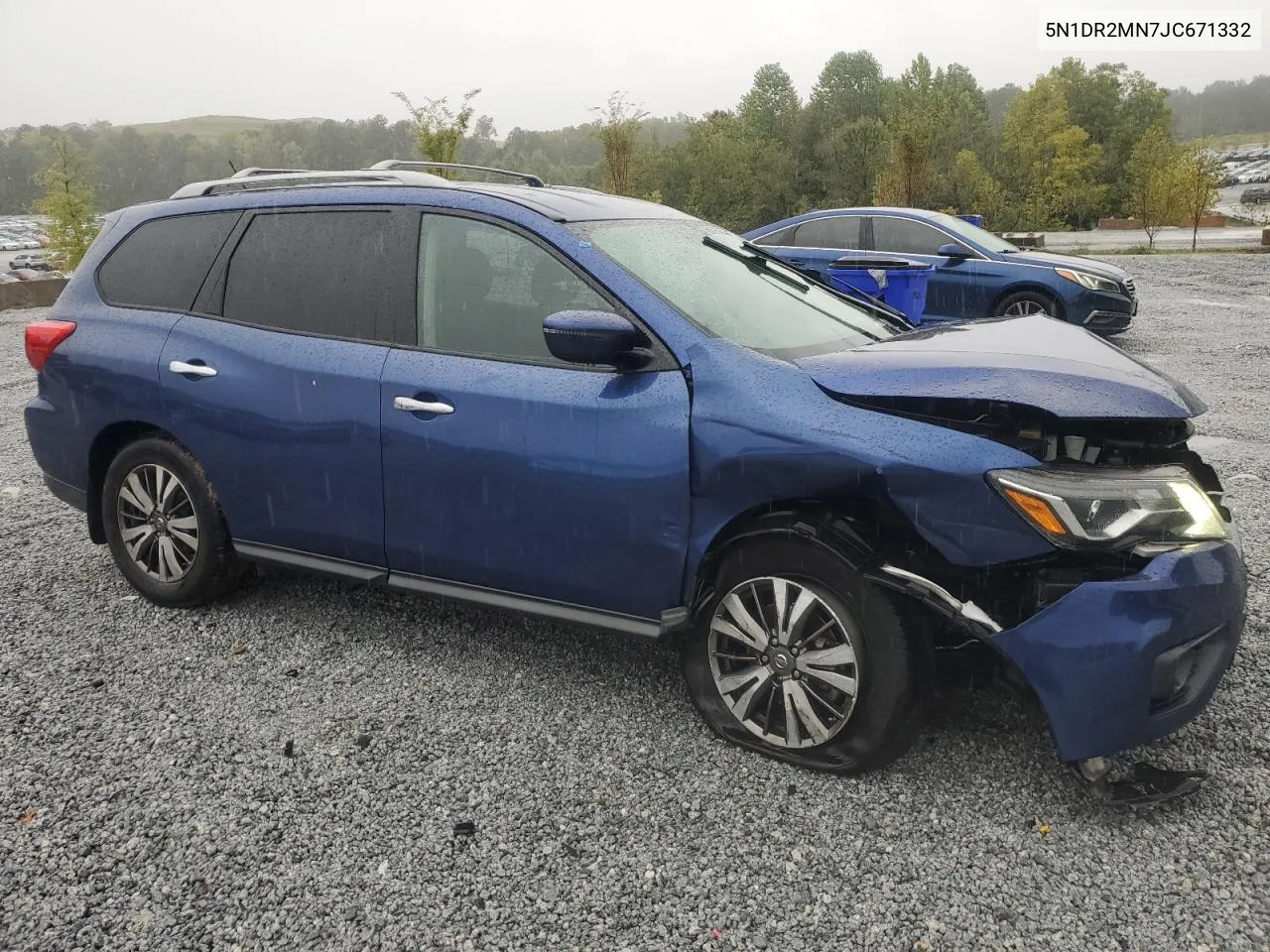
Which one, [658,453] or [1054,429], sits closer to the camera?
[1054,429]

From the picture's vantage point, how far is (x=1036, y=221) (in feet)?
144

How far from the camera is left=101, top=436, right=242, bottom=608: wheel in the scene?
154 inches

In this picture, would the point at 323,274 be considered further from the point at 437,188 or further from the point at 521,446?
the point at 521,446

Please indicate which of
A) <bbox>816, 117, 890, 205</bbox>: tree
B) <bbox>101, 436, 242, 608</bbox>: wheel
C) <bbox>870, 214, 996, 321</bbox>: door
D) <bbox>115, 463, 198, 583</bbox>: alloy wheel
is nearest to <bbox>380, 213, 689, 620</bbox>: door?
<bbox>101, 436, 242, 608</bbox>: wheel

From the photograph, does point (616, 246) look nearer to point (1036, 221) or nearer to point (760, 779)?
point (760, 779)

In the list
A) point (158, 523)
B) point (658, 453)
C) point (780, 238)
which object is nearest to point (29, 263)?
point (780, 238)

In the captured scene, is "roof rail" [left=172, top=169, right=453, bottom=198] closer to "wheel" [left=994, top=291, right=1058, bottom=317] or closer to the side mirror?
the side mirror

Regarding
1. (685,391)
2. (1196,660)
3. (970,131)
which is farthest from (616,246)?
(970,131)

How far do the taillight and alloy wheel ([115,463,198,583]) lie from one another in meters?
0.70

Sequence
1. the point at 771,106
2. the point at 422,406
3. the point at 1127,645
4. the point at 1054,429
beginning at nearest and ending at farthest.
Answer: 1. the point at 1127,645
2. the point at 1054,429
3. the point at 422,406
4. the point at 771,106

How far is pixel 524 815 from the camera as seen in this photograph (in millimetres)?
2727

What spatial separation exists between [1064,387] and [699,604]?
1192 millimetres

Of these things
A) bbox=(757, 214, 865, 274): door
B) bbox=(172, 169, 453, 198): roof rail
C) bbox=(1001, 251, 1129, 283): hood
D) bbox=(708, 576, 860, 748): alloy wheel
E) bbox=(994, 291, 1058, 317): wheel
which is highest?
bbox=(172, 169, 453, 198): roof rail

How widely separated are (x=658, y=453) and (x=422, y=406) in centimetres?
88
